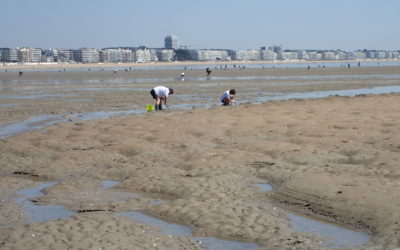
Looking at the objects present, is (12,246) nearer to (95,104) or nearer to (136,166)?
(136,166)

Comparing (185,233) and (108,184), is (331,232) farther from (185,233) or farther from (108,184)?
(108,184)

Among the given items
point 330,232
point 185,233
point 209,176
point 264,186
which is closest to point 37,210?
point 185,233

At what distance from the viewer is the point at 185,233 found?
25.5 ft

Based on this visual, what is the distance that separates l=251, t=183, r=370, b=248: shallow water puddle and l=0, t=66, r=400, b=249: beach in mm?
134

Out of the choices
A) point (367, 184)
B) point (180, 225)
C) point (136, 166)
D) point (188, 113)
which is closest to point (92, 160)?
point (136, 166)

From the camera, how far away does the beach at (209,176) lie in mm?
7578

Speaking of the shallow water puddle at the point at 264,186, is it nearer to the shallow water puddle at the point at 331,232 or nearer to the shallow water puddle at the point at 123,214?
the shallow water puddle at the point at 331,232

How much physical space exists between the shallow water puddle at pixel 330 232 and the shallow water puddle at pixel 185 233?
969mm

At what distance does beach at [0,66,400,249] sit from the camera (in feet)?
24.9

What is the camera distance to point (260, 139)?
590 inches

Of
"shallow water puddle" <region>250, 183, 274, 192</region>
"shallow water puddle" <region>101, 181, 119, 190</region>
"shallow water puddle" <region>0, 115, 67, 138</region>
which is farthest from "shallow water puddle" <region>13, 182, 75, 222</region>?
"shallow water puddle" <region>0, 115, 67, 138</region>

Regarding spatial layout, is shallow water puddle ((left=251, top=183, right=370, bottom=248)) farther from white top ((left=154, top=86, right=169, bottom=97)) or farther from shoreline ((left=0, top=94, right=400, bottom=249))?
white top ((left=154, top=86, right=169, bottom=97))

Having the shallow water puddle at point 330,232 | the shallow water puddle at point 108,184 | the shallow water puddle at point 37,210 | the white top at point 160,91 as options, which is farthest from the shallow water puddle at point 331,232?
the white top at point 160,91

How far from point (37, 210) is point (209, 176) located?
3.37 meters
